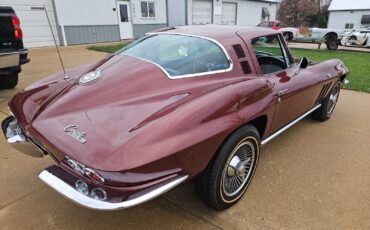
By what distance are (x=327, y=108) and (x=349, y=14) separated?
3353 cm

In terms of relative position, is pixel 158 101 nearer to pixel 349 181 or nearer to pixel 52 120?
pixel 52 120

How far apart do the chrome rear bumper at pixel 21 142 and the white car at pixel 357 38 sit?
16425 millimetres

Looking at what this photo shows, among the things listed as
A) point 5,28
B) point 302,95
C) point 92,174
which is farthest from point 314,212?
point 5,28

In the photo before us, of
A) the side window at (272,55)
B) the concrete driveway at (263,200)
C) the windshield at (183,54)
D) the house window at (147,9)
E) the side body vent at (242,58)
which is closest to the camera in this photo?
the concrete driveway at (263,200)

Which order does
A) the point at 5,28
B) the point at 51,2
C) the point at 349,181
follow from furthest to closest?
the point at 51,2 < the point at 5,28 < the point at 349,181

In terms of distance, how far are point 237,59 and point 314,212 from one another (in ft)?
4.96

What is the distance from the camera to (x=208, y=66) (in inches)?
103

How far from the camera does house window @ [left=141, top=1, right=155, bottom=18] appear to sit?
1699 centimetres

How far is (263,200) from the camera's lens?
102 inches

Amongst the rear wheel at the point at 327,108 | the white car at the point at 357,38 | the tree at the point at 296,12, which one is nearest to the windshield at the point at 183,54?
the rear wheel at the point at 327,108

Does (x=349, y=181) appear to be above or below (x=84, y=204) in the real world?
below

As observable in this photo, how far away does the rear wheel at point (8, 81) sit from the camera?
5.80 meters

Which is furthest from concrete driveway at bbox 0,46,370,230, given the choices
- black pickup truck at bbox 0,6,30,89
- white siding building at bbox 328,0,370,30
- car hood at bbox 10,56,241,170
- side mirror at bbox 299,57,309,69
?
white siding building at bbox 328,0,370,30

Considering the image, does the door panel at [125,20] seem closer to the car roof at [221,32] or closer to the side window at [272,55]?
the car roof at [221,32]
